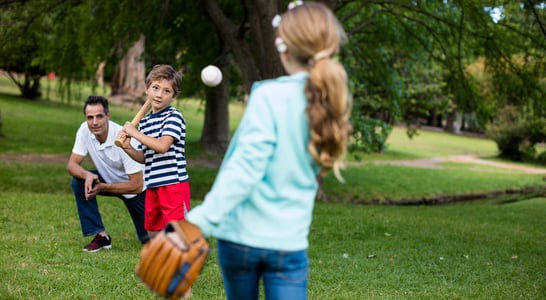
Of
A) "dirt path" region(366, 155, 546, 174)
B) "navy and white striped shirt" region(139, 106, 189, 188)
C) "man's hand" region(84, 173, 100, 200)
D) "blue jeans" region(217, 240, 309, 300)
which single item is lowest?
"dirt path" region(366, 155, 546, 174)

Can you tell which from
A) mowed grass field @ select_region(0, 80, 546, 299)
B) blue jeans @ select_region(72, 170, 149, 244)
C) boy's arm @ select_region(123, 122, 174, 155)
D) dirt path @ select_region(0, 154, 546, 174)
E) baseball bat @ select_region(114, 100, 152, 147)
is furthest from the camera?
dirt path @ select_region(0, 154, 546, 174)

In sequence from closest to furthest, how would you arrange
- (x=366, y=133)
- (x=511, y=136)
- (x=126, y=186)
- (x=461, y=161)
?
(x=126, y=186) → (x=366, y=133) → (x=461, y=161) → (x=511, y=136)

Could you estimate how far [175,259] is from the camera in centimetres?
275

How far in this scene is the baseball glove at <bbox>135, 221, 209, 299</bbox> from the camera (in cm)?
275

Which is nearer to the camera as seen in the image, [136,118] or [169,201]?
[136,118]

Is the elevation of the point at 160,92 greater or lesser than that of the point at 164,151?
greater

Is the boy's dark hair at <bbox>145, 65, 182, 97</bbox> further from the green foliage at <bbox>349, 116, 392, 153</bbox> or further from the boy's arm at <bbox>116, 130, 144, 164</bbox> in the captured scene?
the green foliage at <bbox>349, 116, 392, 153</bbox>

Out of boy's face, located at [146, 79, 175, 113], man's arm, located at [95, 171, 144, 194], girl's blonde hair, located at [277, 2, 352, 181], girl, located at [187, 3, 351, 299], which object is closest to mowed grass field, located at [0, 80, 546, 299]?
man's arm, located at [95, 171, 144, 194]

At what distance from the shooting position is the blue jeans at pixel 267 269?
2.80m

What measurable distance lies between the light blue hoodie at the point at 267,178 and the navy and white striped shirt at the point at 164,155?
2.25m

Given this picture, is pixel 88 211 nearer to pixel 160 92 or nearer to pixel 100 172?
pixel 100 172

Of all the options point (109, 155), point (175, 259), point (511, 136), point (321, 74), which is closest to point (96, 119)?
point (109, 155)

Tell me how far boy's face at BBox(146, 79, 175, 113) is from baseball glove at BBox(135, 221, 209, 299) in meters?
2.35

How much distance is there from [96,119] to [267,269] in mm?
3811
